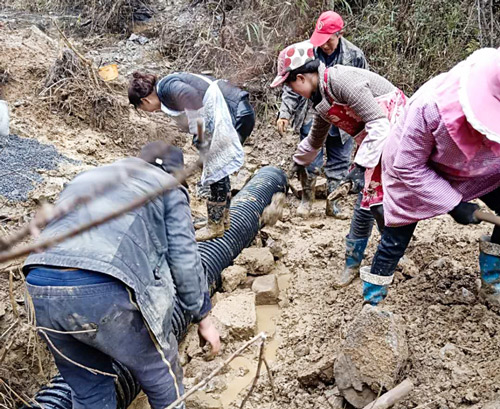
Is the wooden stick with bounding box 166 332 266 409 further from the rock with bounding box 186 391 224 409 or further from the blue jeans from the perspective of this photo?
the blue jeans

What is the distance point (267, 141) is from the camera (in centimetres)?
660

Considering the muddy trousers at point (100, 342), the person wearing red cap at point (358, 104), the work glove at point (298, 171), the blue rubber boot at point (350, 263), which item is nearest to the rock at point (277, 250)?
the work glove at point (298, 171)

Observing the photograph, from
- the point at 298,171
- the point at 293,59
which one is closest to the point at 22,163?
the point at 298,171

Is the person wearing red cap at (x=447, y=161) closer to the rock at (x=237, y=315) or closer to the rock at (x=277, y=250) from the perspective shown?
the rock at (x=237, y=315)

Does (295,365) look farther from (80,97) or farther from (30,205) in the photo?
(80,97)

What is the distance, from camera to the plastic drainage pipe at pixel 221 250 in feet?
8.50

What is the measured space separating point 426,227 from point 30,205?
331 centimetres

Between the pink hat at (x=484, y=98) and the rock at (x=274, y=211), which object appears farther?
the rock at (x=274, y=211)

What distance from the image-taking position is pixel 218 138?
3.77m

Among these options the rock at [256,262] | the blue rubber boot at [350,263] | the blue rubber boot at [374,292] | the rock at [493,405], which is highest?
the rock at [493,405]

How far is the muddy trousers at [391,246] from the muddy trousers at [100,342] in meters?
1.24

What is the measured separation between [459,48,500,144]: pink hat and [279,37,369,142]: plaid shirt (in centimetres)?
255

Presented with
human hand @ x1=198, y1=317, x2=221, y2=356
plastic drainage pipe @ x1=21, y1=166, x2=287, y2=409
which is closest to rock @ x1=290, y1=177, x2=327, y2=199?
plastic drainage pipe @ x1=21, y1=166, x2=287, y2=409

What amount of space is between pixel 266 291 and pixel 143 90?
→ 5.60 feet
